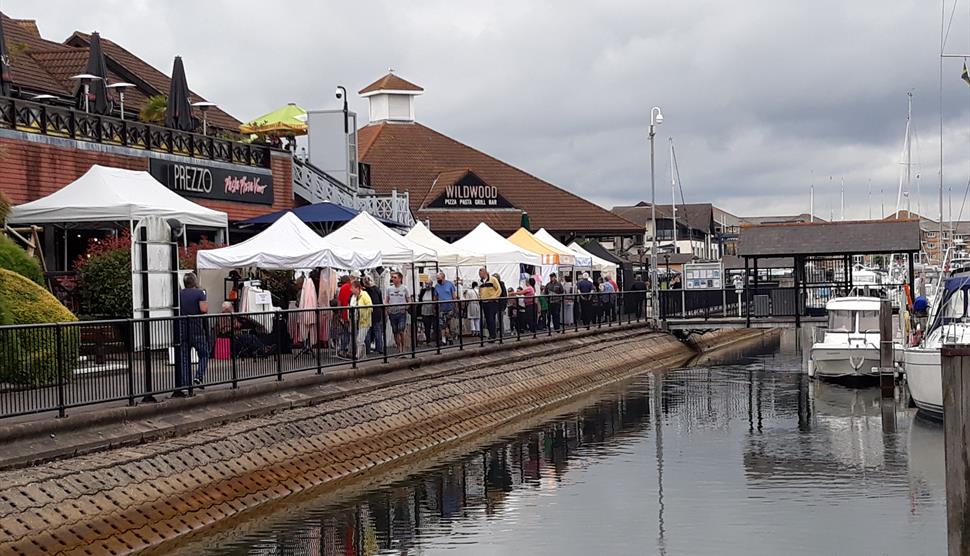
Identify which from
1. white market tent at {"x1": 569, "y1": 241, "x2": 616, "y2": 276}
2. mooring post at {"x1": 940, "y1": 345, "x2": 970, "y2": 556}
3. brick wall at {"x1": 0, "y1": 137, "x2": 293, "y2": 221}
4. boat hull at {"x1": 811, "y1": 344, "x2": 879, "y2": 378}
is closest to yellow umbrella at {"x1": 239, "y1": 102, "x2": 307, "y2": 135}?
brick wall at {"x1": 0, "y1": 137, "x2": 293, "y2": 221}

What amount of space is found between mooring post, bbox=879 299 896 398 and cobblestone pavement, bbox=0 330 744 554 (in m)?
9.16

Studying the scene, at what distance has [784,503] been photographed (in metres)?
Result: 20.3

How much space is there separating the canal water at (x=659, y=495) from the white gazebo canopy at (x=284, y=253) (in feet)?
16.5

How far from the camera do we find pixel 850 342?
125ft

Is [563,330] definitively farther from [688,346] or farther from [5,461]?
[5,461]

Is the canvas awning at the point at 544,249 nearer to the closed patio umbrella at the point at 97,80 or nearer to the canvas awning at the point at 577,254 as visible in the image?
the canvas awning at the point at 577,254

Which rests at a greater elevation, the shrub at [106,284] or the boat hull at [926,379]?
the shrub at [106,284]

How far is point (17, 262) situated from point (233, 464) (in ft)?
22.5

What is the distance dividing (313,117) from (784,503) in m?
34.1

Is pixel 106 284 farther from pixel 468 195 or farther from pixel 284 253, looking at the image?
pixel 468 195

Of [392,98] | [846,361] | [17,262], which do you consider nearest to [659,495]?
[17,262]

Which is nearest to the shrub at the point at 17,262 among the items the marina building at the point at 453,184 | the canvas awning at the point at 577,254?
the canvas awning at the point at 577,254

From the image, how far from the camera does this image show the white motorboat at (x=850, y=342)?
3775 centimetres

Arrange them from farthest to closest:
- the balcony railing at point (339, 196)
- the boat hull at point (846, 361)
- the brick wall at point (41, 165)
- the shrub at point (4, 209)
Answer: the balcony railing at point (339, 196) → the boat hull at point (846, 361) → the brick wall at point (41, 165) → the shrub at point (4, 209)
